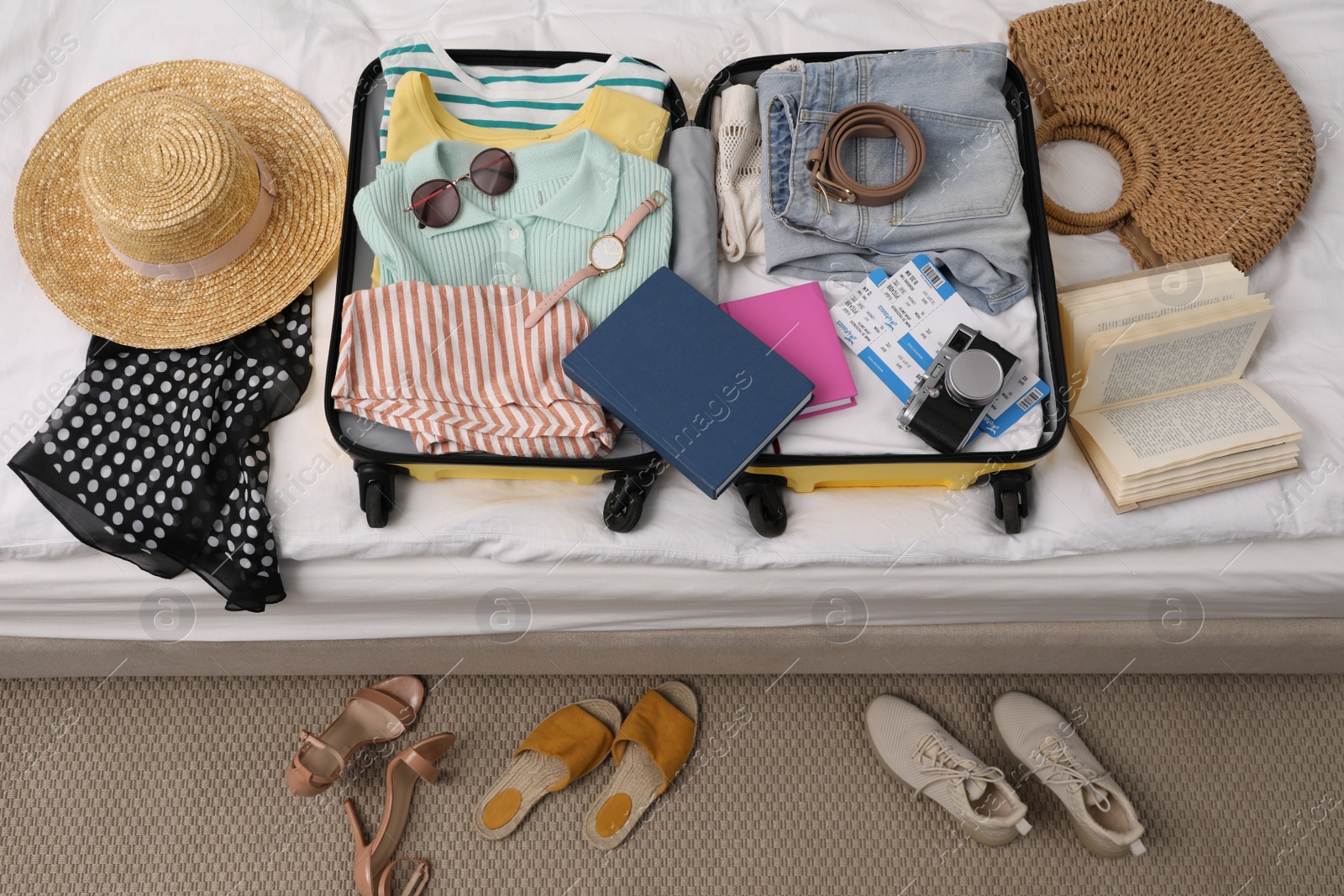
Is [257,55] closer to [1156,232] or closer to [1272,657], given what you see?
[1156,232]

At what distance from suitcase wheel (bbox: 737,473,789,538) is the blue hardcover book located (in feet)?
0.32

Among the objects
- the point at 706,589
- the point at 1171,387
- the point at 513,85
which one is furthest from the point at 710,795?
the point at 513,85

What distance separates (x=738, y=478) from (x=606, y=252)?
1.07ft

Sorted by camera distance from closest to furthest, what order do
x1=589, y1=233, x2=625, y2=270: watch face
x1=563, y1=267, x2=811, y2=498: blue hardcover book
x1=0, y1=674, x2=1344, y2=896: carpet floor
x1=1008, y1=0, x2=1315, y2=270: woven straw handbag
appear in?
x1=563, y1=267, x2=811, y2=498: blue hardcover book → x1=589, y1=233, x2=625, y2=270: watch face → x1=1008, y1=0, x2=1315, y2=270: woven straw handbag → x1=0, y1=674, x2=1344, y2=896: carpet floor

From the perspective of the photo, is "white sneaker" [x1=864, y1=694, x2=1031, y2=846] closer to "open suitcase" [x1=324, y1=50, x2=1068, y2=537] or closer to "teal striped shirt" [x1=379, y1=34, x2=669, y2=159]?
"open suitcase" [x1=324, y1=50, x2=1068, y2=537]

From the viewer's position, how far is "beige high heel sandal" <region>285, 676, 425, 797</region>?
1.24 meters

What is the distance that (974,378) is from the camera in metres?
0.93

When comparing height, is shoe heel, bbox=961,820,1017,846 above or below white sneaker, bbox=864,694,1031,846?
below

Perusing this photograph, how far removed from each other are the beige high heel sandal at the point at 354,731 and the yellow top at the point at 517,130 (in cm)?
87

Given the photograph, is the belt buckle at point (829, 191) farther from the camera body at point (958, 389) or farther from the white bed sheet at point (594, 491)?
the white bed sheet at point (594, 491)

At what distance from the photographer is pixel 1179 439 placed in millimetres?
1026

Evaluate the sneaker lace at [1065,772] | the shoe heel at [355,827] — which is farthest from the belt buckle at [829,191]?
the shoe heel at [355,827]

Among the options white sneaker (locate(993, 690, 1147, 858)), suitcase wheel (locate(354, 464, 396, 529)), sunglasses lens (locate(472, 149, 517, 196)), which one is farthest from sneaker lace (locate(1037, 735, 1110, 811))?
sunglasses lens (locate(472, 149, 517, 196))

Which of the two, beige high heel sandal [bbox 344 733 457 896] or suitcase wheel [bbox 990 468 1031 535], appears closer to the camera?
suitcase wheel [bbox 990 468 1031 535]
